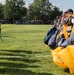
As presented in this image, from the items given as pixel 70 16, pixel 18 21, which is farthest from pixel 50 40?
pixel 18 21

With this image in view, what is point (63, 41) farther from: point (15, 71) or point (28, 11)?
point (28, 11)

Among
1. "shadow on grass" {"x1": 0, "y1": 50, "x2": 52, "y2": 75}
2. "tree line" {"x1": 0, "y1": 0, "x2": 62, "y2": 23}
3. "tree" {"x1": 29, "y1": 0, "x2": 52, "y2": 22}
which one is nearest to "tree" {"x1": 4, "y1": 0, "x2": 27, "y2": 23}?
"tree line" {"x1": 0, "y1": 0, "x2": 62, "y2": 23}

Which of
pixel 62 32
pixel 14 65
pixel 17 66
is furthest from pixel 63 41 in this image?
pixel 14 65

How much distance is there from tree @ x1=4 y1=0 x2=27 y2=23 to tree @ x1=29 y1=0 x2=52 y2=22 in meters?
5.25

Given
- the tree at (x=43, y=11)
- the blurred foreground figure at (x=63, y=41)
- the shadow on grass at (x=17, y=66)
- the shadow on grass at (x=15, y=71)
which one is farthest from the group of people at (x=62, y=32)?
the tree at (x=43, y=11)

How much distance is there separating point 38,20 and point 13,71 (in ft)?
405

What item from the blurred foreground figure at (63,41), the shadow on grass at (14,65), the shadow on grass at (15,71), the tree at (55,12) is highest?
the blurred foreground figure at (63,41)

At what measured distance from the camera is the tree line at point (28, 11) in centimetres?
12634

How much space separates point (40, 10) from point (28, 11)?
540cm

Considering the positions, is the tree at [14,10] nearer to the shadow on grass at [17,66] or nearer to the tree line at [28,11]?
the tree line at [28,11]

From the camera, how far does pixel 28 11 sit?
13712 cm

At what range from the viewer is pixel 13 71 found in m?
8.92

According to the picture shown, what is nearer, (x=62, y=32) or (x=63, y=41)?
(x=63, y=41)

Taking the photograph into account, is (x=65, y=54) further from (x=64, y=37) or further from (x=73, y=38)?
(x=64, y=37)
